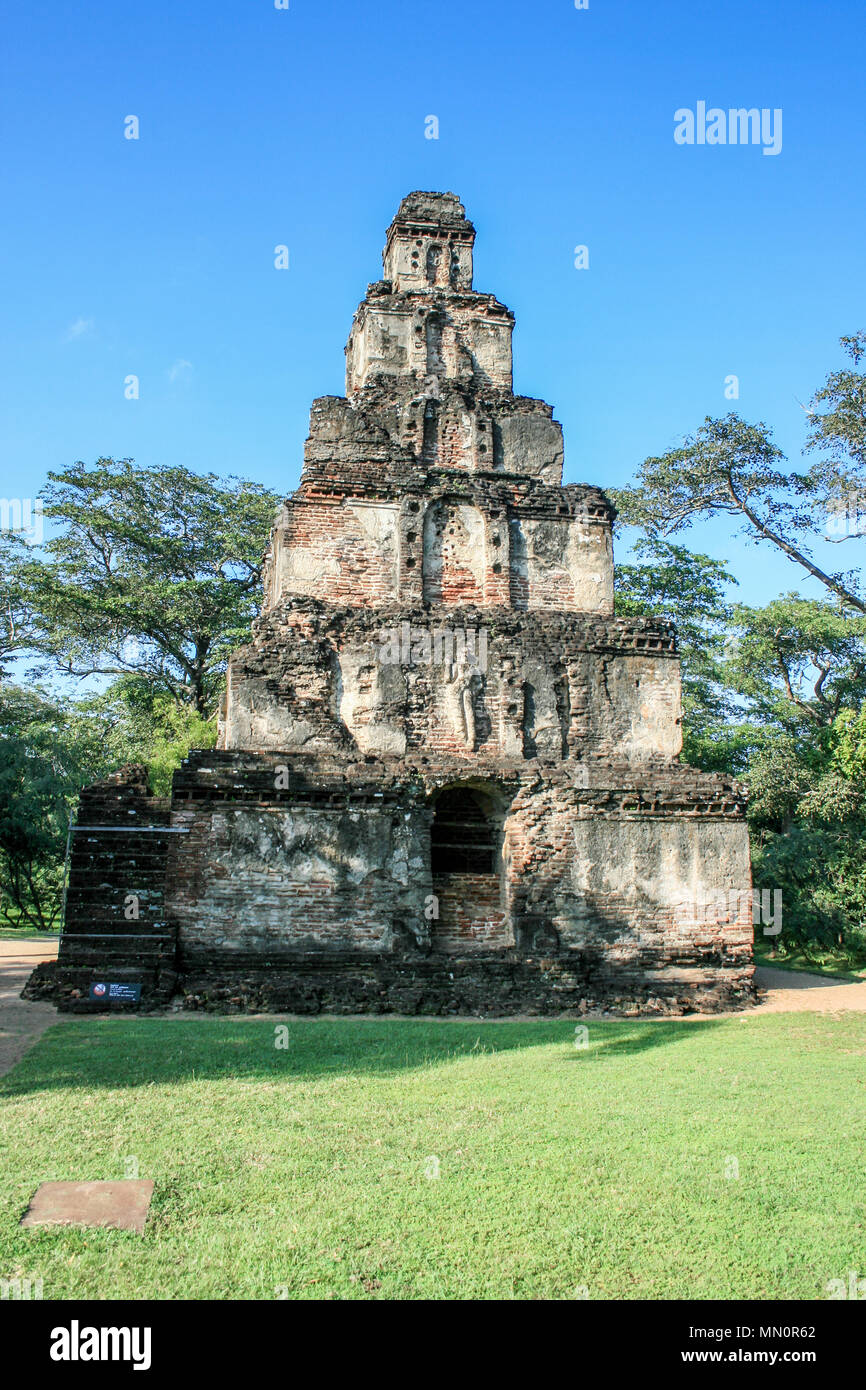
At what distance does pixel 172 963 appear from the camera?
13094 mm

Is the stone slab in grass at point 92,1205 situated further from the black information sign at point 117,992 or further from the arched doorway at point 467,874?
the arched doorway at point 467,874

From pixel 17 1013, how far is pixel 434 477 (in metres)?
11.0

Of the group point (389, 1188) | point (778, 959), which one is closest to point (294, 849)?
point (389, 1188)

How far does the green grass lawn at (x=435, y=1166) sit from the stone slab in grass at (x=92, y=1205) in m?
0.10

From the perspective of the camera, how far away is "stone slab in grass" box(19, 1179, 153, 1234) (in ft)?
17.4

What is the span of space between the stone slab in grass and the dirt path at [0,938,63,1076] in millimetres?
3450

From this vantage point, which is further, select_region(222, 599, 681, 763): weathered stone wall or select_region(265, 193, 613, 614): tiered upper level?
select_region(265, 193, 613, 614): tiered upper level

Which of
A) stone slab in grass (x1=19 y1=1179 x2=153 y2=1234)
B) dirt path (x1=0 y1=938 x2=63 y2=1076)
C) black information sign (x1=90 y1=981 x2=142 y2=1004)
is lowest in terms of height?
dirt path (x1=0 y1=938 x2=63 y2=1076)

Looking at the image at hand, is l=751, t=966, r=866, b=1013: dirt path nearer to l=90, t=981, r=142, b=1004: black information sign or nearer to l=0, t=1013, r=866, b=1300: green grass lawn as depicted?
l=0, t=1013, r=866, b=1300: green grass lawn

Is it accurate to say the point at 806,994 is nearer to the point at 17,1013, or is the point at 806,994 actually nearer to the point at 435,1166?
the point at 435,1166

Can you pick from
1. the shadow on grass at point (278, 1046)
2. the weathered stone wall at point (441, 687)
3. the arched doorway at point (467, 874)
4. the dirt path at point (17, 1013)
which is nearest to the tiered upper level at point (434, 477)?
the weathered stone wall at point (441, 687)

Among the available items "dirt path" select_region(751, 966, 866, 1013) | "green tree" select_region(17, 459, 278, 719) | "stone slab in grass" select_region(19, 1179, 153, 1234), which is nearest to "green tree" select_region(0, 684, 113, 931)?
"green tree" select_region(17, 459, 278, 719)

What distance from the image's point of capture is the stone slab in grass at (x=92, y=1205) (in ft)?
17.4
